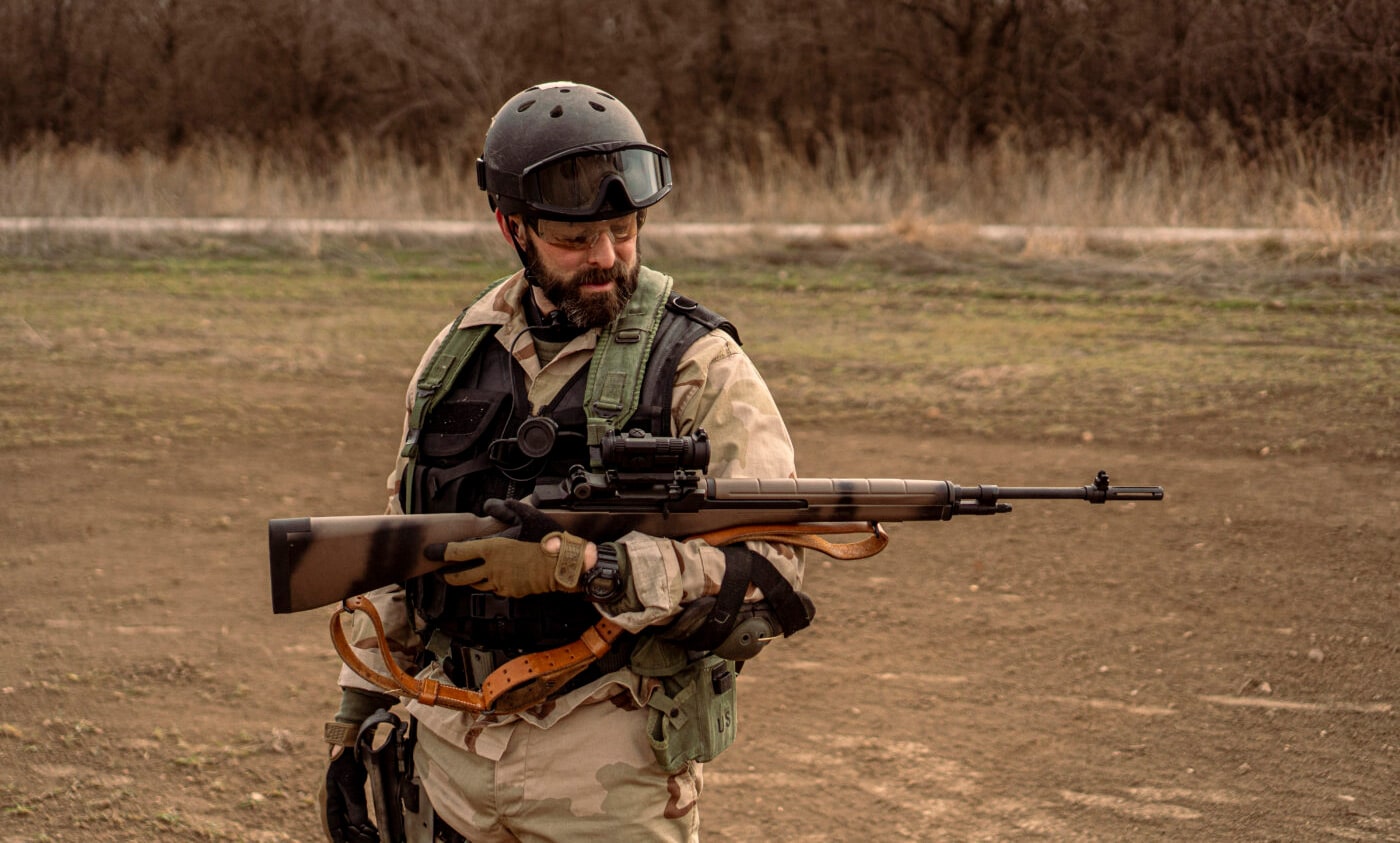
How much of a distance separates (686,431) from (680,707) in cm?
50

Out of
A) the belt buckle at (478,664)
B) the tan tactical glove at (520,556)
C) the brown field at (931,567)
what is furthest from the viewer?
the brown field at (931,567)

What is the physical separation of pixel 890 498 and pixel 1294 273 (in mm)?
9138

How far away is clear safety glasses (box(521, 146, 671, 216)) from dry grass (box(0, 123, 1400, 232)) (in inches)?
392

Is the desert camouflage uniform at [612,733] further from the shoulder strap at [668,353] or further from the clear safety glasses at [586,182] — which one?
the clear safety glasses at [586,182]

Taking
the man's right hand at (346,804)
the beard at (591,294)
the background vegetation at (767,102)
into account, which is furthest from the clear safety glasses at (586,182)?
the background vegetation at (767,102)

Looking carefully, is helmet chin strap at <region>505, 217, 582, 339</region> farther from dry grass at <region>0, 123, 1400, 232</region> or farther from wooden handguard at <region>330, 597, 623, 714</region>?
dry grass at <region>0, 123, 1400, 232</region>

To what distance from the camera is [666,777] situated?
95.6 inches

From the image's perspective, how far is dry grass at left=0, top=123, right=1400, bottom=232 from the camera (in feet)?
42.9

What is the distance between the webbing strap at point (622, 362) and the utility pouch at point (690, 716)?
437 mm

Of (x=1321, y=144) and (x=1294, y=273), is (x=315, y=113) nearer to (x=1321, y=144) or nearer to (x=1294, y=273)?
(x=1321, y=144)

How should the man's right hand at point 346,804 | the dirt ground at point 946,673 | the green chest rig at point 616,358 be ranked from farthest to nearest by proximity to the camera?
the dirt ground at point 946,673, the man's right hand at point 346,804, the green chest rig at point 616,358

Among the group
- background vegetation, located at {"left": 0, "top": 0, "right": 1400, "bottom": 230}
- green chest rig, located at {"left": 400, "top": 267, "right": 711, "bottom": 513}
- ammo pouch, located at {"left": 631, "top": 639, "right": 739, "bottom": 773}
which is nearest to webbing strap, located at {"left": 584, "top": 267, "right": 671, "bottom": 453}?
green chest rig, located at {"left": 400, "top": 267, "right": 711, "bottom": 513}

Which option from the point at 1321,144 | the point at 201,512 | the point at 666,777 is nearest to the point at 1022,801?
the point at 666,777

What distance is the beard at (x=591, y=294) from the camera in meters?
2.43
